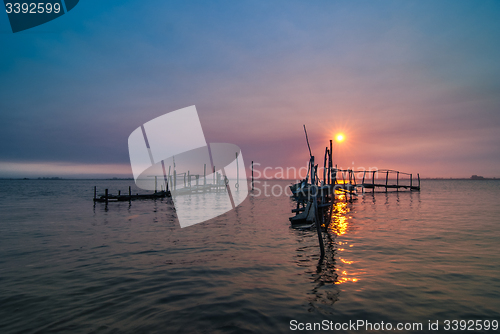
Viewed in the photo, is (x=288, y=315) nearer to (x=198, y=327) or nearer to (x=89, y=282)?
(x=198, y=327)

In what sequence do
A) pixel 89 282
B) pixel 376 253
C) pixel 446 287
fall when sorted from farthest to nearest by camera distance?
pixel 376 253, pixel 89 282, pixel 446 287

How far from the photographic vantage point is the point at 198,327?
585 centimetres

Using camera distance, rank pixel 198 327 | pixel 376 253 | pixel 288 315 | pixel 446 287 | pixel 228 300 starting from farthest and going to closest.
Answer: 1. pixel 376 253
2. pixel 446 287
3. pixel 228 300
4. pixel 288 315
5. pixel 198 327

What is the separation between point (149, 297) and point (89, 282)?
2.74 meters

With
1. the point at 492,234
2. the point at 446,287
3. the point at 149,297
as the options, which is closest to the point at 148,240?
the point at 149,297

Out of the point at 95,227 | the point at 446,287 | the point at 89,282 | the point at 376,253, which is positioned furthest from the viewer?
the point at 95,227

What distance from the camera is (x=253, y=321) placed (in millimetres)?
6102

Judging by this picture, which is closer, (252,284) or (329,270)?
(252,284)

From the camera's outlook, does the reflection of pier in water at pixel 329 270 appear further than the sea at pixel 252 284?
Yes

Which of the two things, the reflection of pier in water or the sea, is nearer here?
the sea

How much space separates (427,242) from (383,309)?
373 inches

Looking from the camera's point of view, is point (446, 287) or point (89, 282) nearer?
point (446, 287)

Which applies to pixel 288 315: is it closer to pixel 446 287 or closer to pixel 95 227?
pixel 446 287

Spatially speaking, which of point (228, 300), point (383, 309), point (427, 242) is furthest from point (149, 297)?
point (427, 242)
